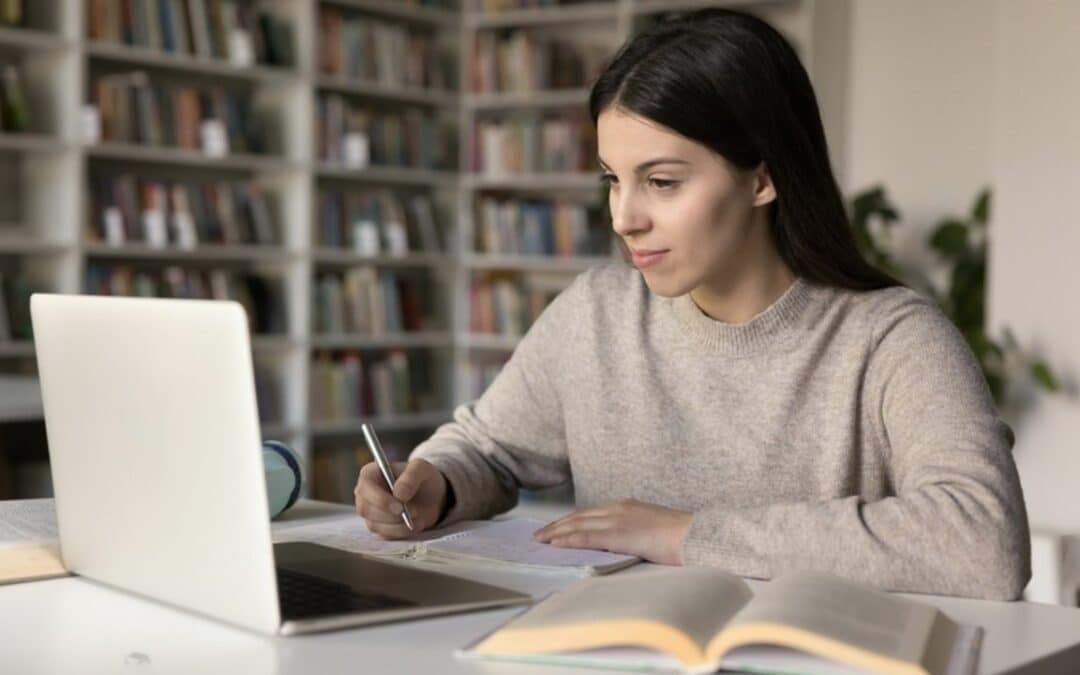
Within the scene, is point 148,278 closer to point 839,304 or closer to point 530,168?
point 530,168

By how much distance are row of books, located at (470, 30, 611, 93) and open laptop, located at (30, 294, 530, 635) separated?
4.22 meters

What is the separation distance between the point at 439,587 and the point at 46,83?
375 cm

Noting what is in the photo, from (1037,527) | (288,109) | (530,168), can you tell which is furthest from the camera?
(530,168)

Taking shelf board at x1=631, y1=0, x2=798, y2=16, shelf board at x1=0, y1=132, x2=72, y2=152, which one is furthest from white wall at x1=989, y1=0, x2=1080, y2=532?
shelf board at x1=0, y1=132, x2=72, y2=152

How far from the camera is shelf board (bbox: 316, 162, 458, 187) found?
5.29 metres

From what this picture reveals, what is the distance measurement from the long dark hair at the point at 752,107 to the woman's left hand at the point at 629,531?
42 centimetres

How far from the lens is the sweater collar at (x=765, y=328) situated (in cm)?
172

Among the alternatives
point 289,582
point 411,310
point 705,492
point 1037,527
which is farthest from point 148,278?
point 289,582

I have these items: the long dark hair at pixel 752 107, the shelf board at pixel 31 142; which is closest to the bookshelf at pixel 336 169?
the shelf board at pixel 31 142

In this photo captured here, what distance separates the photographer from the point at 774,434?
1693 millimetres

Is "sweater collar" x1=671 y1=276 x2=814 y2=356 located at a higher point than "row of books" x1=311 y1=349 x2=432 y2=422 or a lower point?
higher

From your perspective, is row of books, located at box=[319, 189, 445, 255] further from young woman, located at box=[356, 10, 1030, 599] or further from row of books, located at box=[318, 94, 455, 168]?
young woman, located at box=[356, 10, 1030, 599]

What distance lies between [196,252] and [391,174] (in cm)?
88

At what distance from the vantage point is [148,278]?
15.9 feet
